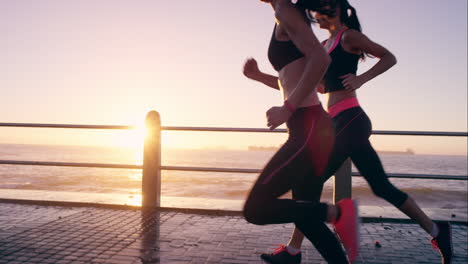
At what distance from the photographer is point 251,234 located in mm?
3836

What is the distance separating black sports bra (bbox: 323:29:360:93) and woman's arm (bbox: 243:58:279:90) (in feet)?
1.32

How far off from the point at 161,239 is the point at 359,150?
2.04m

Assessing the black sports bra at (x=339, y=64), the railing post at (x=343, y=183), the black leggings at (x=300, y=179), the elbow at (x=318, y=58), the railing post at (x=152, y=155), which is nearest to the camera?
the elbow at (x=318, y=58)

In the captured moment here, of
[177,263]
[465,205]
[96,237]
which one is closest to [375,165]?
[177,263]

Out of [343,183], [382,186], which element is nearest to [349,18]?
[382,186]

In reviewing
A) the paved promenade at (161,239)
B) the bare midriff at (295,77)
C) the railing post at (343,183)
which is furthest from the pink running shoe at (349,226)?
the railing post at (343,183)

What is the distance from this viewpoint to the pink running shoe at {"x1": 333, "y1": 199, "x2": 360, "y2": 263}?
2.08 metres

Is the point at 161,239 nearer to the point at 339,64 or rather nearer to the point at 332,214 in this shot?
the point at 332,214

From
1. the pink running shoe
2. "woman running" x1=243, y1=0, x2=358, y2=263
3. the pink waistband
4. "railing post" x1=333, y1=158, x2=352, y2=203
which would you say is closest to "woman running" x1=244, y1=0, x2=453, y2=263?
the pink waistband

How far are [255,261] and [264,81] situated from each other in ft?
4.61

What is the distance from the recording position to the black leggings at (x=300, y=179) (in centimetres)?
194

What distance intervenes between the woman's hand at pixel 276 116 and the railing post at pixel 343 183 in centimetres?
291

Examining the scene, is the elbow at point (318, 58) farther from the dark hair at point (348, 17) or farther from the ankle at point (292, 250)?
the ankle at point (292, 250)

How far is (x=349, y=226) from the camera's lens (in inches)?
82.5
